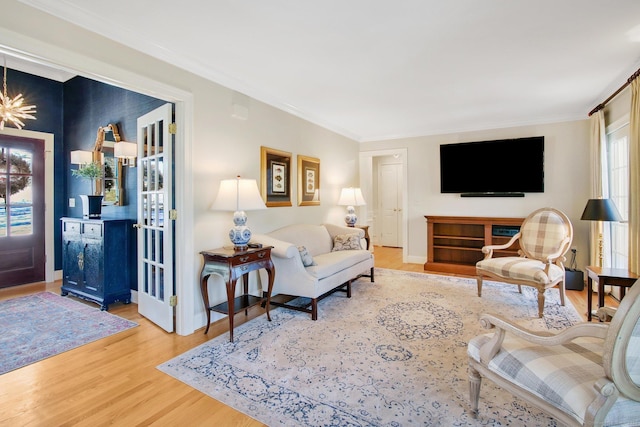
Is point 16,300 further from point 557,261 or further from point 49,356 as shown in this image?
point 557,261

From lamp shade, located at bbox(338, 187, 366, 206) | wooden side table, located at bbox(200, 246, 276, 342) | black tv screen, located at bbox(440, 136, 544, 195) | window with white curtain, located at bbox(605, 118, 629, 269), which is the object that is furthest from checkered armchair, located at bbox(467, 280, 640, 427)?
black tv screen, located at bbox(440, 136, 544, 195)

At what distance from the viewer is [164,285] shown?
2.94 meters

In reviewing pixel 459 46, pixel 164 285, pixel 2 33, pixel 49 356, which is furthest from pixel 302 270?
pixel 2 33

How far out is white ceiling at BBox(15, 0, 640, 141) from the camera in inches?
82.2

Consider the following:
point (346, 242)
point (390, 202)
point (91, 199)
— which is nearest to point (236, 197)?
point (346, 242)

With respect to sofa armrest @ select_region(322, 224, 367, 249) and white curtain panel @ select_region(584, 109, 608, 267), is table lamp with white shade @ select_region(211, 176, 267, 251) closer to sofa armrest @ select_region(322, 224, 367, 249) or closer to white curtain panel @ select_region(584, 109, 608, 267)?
sofa armrest @ select_region(322, 224, 367, 249)

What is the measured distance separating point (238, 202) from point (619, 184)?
14.8 ft

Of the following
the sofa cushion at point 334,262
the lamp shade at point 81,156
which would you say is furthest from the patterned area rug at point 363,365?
the lamp shade at point 81,156

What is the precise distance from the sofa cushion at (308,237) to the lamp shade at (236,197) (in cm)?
84

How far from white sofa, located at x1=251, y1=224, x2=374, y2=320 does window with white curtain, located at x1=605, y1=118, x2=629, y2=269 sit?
2.97 metres

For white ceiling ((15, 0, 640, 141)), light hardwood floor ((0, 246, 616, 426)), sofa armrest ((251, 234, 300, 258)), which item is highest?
white ceiling ((15, 0, 640, 141))

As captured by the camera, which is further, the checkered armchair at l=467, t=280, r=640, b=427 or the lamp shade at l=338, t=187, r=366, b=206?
the lamp shade at l=338, t=187, r=366, b=206

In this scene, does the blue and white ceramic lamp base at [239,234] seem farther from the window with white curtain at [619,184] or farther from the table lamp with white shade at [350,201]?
the window with white curtain at [619,184]

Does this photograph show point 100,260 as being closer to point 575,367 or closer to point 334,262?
point 334,262
